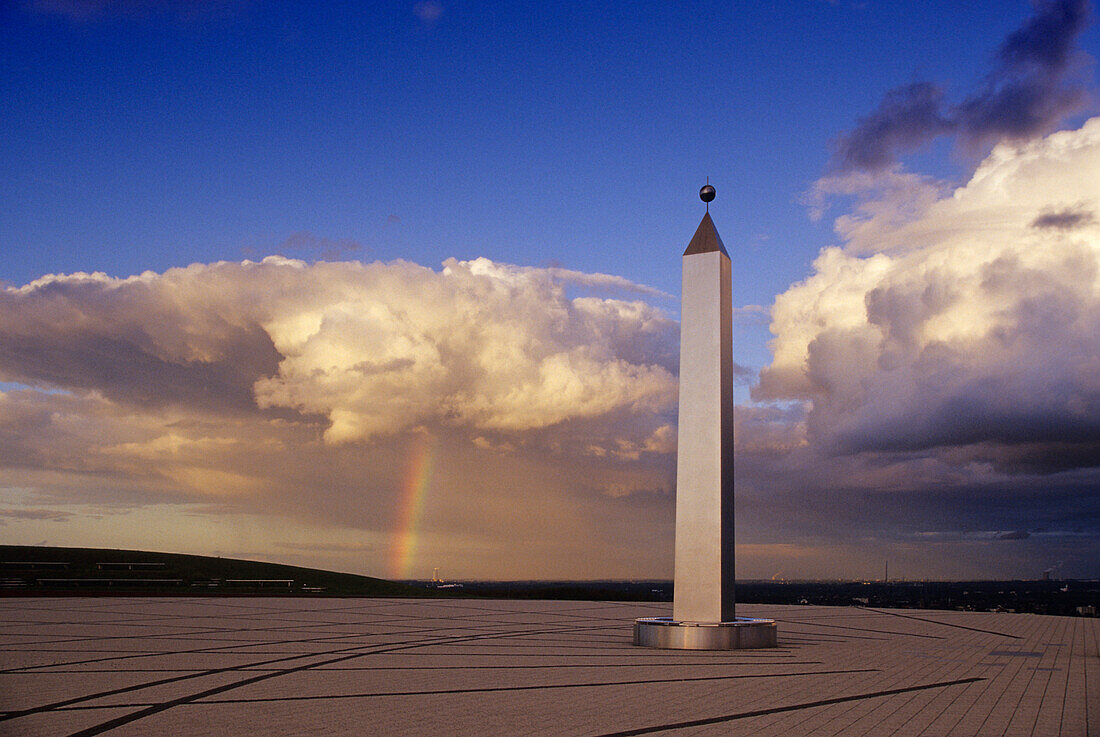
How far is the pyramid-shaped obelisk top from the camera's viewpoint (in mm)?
18594

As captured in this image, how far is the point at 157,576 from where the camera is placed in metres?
43.2

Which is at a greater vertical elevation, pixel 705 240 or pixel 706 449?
pixel 705 240

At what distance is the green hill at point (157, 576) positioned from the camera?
120 feet

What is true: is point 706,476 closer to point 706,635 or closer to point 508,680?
point 706,635

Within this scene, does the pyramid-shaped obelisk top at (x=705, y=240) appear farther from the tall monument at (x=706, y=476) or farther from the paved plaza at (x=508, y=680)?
the paved plaza at (x=508, y=680)

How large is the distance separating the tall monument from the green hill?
22945mm

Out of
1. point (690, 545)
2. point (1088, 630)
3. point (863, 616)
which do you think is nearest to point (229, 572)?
point (863, 616)

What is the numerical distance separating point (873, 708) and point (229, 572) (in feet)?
145

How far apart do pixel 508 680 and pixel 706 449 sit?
7.40 metres

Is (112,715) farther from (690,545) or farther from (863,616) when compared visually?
(863,616)

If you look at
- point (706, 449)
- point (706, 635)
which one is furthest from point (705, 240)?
point (706, 635)

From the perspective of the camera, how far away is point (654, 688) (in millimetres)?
11391

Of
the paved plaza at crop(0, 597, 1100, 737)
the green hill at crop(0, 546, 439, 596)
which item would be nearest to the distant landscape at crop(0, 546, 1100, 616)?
the green hill at crop(0, 546, 439, 596)

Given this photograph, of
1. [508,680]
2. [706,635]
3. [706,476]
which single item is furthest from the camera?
[706,476]
